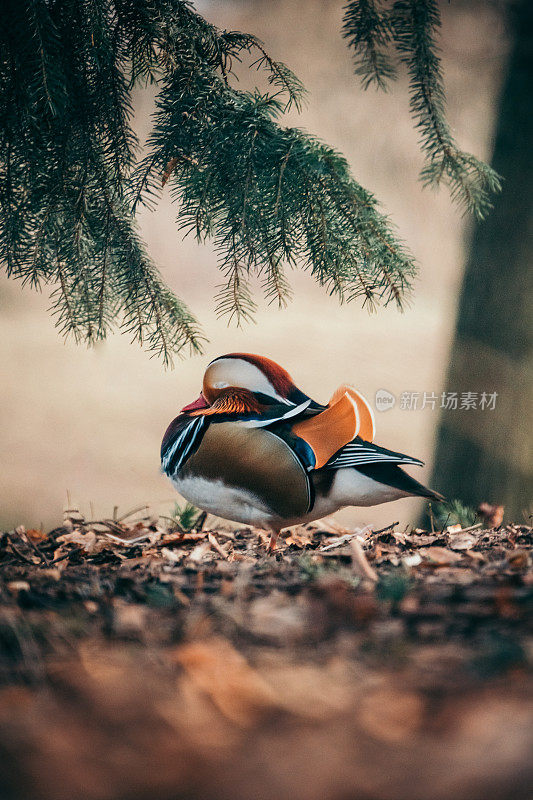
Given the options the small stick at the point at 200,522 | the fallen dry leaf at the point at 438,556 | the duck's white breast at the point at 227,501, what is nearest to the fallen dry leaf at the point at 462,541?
the fallen dry leaf at the point at 438,556

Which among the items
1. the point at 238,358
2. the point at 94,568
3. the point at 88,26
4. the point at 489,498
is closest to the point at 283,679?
the point at 94,568

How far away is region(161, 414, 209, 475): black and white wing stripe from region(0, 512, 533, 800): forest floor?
23.5 inches

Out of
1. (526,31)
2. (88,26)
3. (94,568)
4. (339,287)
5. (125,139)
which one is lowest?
(94,568)

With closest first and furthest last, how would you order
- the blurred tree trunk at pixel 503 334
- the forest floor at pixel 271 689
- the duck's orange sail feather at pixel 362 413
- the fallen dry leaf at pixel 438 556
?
the forest floor at pixel 271 689, the fallen dry leaf at pixel 438 556, the duck's orange sail feather at pixel 362 413, the blurred tree trunk at pixel 503 334

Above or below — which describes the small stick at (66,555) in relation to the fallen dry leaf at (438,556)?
below

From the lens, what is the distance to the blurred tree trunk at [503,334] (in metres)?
2.23

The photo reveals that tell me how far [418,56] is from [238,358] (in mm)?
823

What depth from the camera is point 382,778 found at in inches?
17.0

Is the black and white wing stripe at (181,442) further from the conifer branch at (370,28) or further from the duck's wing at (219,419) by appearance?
the conifer branch at (370,28)

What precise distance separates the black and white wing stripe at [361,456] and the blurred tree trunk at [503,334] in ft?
3.32

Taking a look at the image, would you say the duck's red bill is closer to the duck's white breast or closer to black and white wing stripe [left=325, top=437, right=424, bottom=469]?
the duck's white breast

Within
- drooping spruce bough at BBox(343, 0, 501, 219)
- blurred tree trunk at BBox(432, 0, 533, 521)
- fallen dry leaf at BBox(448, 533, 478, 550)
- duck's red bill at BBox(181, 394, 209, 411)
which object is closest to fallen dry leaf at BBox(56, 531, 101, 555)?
duck's red bill at BBox(181, 394, 209, 411)

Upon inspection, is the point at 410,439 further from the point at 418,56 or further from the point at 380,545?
the point at 418,56

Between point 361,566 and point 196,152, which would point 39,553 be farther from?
point 196,152
